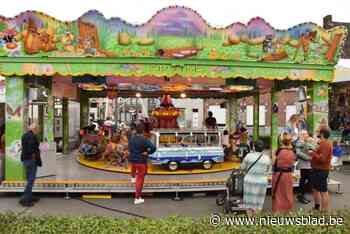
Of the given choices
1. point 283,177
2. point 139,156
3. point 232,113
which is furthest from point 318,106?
point 232,113

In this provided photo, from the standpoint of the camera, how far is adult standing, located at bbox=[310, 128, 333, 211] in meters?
6.51

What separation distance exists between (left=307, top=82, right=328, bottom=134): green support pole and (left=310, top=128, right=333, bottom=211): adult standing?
231cm

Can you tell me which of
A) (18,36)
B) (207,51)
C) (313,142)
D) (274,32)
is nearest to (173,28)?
(207,51)

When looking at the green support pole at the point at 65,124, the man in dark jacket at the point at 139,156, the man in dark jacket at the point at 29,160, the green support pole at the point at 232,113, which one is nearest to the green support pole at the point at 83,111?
the green support pole at the point at 65,124

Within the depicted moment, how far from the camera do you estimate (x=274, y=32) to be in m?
8.27

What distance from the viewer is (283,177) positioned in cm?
609

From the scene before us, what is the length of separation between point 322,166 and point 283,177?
39.7 inches

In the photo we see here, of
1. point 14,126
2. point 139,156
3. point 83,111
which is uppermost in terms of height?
point 14,126

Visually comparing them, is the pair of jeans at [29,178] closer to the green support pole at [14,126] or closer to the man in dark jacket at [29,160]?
the man in dark jacket at [29,160]

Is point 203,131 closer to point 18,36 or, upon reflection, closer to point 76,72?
point 76,72

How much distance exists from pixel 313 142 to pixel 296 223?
383cm

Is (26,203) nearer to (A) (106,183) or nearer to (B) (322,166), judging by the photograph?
(A) (106,183)

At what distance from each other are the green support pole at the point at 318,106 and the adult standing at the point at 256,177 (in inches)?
136

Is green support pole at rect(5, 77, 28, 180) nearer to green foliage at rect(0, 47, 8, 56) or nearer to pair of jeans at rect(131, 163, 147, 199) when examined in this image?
green foliage at rect(0, 47, 8, 56)
